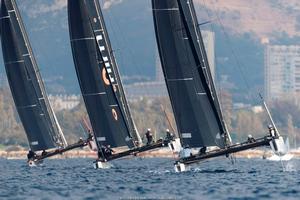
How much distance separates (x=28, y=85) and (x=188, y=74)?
78.8 ft

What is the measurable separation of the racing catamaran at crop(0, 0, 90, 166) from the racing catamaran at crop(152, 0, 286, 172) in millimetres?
21549

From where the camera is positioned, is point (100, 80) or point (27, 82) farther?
point (27, 82)

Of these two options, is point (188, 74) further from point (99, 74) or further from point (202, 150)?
point (99, 74)

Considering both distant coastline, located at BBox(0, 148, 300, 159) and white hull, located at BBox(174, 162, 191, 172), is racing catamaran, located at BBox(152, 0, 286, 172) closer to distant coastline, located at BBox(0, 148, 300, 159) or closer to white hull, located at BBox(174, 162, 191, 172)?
white hull, located at BBox(174, 162, 191, 172)

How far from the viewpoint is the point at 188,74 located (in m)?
69.8

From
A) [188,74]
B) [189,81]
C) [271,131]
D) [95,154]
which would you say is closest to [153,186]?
[271,131]

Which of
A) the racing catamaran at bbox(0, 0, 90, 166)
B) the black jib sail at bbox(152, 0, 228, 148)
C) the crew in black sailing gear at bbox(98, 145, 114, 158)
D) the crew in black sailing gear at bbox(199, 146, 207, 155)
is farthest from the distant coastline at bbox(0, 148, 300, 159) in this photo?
the crew in black sailing gear at bbox(199, 146, 207, 155)

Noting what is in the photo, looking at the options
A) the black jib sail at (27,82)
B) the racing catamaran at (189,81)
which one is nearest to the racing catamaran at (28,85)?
the black jib sail at (27,82)

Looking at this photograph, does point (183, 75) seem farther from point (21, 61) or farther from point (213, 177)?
point (21, 61)

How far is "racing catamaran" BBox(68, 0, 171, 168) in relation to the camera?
3187 inches

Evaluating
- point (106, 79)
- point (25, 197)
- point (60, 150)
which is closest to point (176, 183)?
point (25, 197)

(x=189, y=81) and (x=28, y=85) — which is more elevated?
(x=28, y=85)

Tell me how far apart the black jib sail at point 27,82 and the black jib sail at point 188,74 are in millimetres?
22067

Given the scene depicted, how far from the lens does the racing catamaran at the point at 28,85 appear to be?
298 ft
